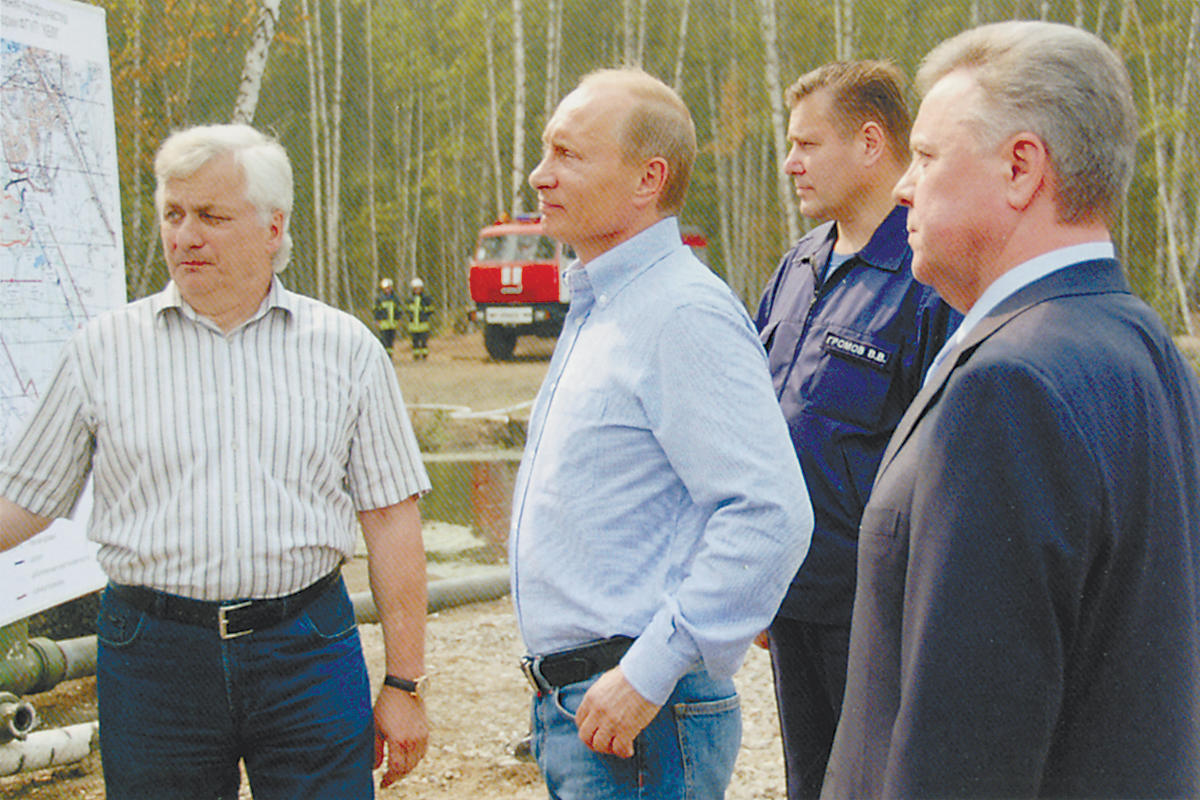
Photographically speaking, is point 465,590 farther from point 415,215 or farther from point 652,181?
point 415,215

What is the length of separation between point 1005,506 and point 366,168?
72.1 feet

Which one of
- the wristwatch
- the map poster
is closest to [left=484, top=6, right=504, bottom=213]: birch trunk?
the map poster

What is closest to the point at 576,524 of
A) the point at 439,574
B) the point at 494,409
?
the point at 439,574

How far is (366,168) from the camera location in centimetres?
2186

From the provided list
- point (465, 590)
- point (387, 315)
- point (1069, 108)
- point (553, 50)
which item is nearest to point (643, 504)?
point (1069, 108)

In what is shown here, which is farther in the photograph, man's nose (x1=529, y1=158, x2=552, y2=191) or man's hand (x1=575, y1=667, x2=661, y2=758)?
man's nose (x1=529, y1=158, x2=552, y2=191)

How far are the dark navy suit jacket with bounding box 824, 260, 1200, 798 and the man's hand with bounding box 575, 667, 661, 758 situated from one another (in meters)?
0.54

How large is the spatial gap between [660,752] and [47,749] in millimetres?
2397

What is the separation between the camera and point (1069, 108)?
1.09 meters

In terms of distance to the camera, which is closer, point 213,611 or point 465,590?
point 213,611

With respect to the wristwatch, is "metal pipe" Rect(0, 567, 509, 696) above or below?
below

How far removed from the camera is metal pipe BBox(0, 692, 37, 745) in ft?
10.1

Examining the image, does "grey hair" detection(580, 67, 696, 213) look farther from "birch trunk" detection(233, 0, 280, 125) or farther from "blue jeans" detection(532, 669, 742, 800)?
"birch trunk" detection(233, 0, 280, 125)

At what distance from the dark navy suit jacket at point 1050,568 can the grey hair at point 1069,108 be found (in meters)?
0.10
